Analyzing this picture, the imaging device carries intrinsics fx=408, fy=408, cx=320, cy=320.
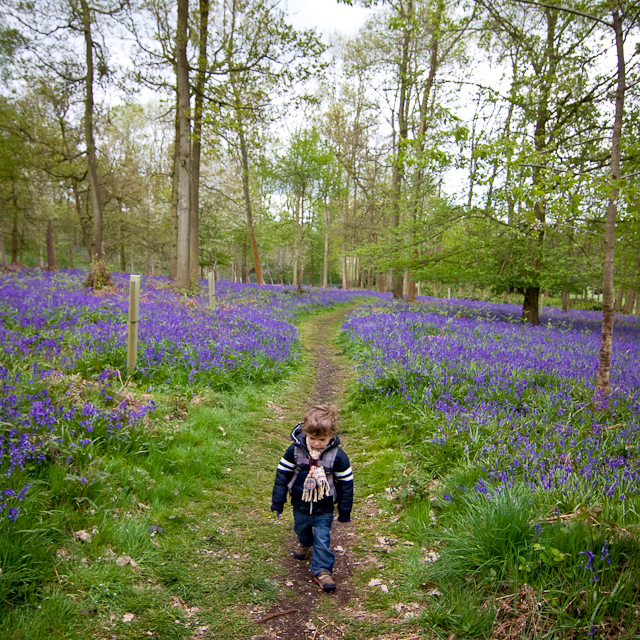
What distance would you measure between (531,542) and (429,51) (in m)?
21.5

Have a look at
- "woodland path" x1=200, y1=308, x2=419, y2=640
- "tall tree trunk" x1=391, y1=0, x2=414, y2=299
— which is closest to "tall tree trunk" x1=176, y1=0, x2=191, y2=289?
"tall tree trunk" x1=391, y1=0, x2=414, y2=299

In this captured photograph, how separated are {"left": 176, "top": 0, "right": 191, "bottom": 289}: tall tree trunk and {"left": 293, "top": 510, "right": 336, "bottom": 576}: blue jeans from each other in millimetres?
12265

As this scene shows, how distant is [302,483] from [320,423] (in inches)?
21.9

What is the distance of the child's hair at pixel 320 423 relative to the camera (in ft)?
10.6

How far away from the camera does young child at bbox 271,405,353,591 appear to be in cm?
323

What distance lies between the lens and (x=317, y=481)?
10.7ft

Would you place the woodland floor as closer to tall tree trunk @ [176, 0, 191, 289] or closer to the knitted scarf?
the knitted scarf

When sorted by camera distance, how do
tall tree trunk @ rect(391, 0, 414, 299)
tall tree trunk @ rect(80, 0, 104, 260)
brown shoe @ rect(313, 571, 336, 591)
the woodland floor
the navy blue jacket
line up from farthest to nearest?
tall tree trunk @ rect(391, 0, 414, 299), tall tree trunk @ rect(80, 0, 104, 260), the navy blue jacket, brown shoe @ rect(313, 571, 336, 591), the woodland floor

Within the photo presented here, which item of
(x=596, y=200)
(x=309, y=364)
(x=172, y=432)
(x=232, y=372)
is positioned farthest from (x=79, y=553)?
(x=596, y=200)

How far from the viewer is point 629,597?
2375 mm

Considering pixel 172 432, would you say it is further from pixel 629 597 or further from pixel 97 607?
pixel 629 597

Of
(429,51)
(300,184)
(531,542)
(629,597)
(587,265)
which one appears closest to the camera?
(629,597)

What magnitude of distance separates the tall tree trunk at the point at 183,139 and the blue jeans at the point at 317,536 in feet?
40.2

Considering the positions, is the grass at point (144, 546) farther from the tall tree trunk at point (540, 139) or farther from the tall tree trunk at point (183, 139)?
the tall tree trunk at point (183, 139)
